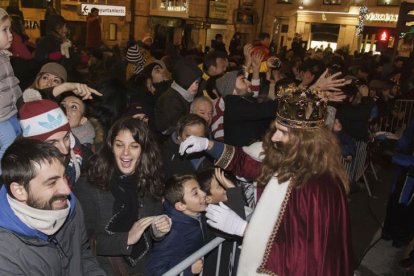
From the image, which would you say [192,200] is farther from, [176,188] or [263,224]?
[263,224]

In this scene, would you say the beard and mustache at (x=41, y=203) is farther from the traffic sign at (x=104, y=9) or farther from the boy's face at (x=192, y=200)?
the traffic sign at (x=104, y=9)

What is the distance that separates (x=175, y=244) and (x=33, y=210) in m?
1.21

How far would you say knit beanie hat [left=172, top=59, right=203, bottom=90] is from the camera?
479 cm

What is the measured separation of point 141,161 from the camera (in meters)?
2.94

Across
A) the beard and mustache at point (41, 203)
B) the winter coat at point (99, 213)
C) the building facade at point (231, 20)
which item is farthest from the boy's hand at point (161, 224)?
the building facade at point (231, 20)

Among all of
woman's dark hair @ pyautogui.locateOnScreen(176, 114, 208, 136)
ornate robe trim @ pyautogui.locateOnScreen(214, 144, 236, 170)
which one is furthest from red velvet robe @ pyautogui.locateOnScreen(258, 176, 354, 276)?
woman's dark hair @ pyautogui.locateOnScreen(176, 114, 208, 136)

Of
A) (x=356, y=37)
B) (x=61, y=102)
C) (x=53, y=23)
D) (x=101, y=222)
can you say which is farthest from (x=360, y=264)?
(x=356, y=37)

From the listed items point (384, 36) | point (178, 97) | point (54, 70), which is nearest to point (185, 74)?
point (178, 97)

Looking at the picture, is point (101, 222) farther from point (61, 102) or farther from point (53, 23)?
point (53, 23)

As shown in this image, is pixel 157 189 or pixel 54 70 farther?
pixel 54 70

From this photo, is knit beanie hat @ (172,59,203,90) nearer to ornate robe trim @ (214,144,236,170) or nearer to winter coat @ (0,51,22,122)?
ornate robe trim @ (214,144,236,170)

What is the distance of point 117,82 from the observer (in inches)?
160

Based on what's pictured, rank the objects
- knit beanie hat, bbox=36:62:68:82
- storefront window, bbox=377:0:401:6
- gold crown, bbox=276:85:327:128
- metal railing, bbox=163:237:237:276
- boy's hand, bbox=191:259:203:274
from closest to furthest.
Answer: metal railing, bbox=163:237:237:276, gold crown, bbox=276:85:327:128, boy's hand, bbox=191:259:203:274, knit beanie hat, bbox=36:62:68:82, storefront window, bbox=377:0:401:6

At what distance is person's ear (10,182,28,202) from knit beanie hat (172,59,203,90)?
3105mm
